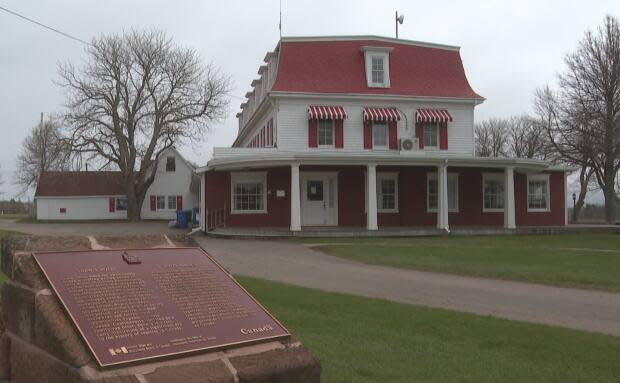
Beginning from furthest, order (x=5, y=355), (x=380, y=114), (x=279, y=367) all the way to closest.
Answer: (x=380, y=114)
(x=5, y=355)
(x=279, y=367)

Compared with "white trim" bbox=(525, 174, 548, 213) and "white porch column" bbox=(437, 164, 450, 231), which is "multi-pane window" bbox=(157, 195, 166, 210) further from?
"white trim" bbox=(525, 174, 548, 213)

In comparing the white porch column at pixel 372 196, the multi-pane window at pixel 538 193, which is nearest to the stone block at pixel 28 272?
the white porch column at pixel 372 196

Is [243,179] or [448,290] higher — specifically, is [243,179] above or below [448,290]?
above

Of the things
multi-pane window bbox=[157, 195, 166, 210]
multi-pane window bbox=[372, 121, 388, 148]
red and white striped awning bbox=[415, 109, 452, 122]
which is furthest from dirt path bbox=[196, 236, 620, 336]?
multi-pane window bbox=[157, 195, 166, 210]

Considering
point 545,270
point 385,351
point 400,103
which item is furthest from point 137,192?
point 385,351

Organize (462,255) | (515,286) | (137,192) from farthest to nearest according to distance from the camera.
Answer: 1. (137,192)
2. (462,255)
3. (515,286)

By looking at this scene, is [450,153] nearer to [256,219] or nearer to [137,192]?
[256,219]

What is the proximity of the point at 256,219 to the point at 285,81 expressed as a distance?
665 centimetres

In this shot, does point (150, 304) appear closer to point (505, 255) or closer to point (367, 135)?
point (505, 255)

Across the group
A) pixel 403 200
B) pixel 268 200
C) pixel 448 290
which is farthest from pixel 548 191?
pixel 448 290

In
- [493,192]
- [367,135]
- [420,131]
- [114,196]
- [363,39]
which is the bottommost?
[493,192]

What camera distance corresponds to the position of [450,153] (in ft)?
89.5

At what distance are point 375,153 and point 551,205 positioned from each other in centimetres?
954

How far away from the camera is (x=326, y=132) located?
26.5 m
